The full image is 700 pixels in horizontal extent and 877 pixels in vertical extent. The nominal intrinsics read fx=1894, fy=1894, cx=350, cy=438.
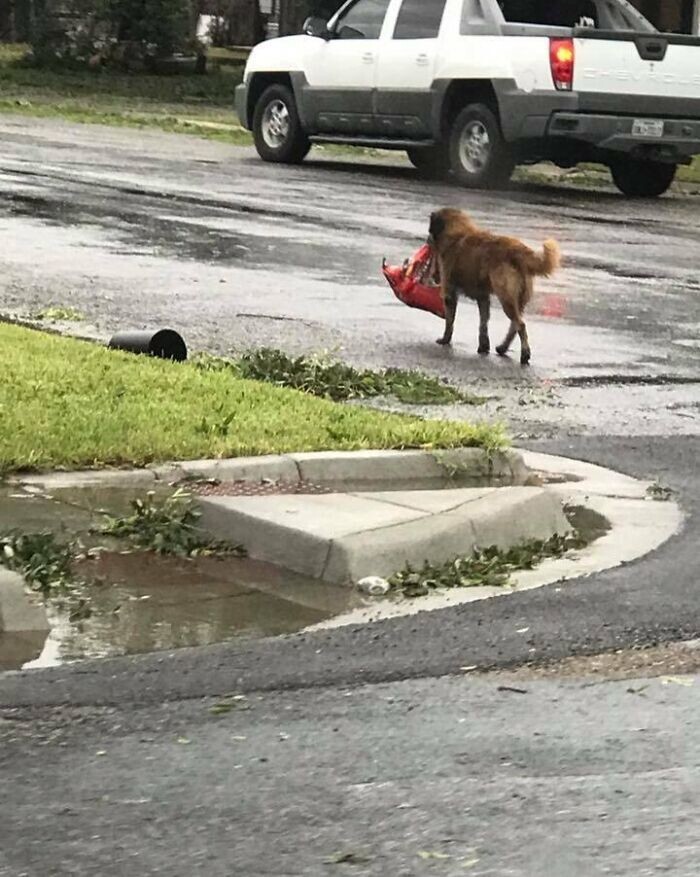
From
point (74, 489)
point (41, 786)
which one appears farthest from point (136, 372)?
point (41, 786)

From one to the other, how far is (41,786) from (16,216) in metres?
11.8

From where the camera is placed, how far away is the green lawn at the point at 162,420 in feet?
23.3

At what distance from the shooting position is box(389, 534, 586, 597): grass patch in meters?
5.86

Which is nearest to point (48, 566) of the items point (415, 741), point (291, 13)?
point (415, 741)

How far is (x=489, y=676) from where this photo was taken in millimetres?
4949

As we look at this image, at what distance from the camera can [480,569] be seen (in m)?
6.05

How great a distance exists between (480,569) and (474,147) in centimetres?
1420

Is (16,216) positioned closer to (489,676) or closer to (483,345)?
(483,345)

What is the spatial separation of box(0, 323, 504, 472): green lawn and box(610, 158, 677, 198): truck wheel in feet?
41.4

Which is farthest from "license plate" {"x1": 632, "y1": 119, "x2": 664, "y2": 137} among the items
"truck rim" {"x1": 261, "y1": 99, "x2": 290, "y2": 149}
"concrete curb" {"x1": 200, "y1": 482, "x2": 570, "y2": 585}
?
"concrete curb" {"x1": 200, "y1": 482, "x2": 570, "y2": 585}

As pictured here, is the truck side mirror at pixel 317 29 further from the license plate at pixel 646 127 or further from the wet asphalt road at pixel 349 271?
the license plate at pixel 646 127

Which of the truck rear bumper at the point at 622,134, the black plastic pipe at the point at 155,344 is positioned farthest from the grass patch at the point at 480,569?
the truck rear bumper at the point at 622,134

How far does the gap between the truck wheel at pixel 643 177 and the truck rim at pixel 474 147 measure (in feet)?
5.65

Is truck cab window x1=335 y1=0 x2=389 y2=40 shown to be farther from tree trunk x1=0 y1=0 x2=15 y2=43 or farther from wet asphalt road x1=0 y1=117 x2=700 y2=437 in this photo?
tree trunk x1=0 y1=0 x2=15 y2=43
